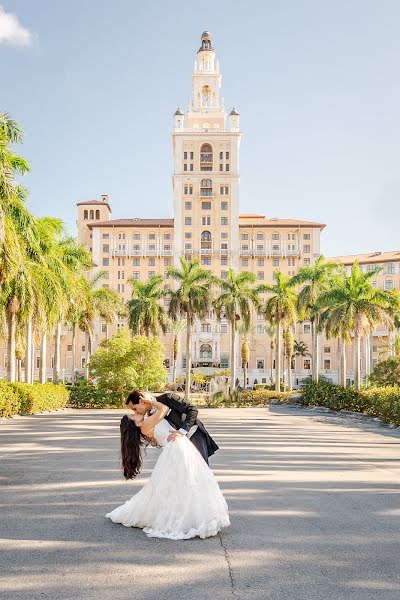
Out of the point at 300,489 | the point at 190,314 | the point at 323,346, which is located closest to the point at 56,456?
the point at 300,489

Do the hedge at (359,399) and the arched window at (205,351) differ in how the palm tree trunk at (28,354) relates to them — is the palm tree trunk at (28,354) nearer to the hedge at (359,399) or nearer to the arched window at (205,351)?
the hedge at (359,399)

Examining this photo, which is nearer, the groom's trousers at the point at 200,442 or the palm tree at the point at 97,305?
the groom's trousers at the point at 200,442

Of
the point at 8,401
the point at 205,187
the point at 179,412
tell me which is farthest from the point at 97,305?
the point at 205,187

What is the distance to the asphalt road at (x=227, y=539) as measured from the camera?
506cm

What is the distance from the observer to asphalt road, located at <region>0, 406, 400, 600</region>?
506cm

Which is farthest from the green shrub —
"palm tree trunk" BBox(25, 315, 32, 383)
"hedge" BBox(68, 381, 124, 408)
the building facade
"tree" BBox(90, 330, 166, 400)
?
the building facade

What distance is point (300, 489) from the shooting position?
33.1 feet

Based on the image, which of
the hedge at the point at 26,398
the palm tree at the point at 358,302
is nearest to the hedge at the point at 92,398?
the hedge at the point at 26,398

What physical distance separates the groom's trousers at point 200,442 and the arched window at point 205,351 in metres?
99.8

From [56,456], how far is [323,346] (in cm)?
10158

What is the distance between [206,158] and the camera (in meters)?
113

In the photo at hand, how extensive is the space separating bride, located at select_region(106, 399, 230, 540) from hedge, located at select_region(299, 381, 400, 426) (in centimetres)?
2067

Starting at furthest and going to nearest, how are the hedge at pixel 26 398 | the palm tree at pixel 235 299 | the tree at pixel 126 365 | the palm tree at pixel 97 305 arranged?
1. the palm tree at pixel 235 299
2. the palm tree at pixel 97 305
3. the tree at pixel 126 365
4. the hedge at pixel 26 398

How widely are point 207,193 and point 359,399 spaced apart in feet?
266
